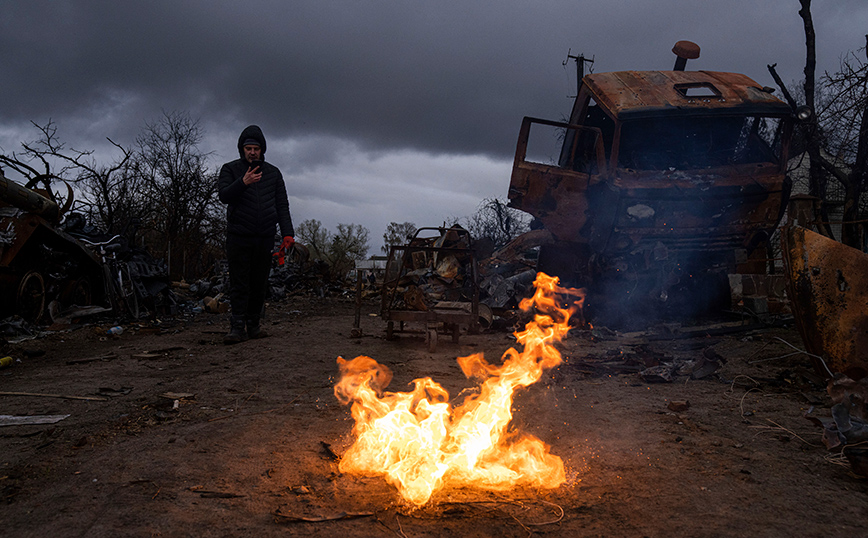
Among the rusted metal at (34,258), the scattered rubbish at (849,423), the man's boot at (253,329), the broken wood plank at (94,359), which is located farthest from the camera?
the rusted metal at (34,258)

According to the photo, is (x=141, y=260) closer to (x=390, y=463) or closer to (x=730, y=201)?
(x=390, y=463)

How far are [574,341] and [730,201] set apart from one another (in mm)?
2670

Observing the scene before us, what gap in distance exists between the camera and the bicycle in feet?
26.5

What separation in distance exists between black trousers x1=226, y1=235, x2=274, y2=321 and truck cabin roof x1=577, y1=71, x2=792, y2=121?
4815mm

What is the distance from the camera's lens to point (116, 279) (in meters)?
8.27

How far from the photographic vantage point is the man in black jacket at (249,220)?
586 cm

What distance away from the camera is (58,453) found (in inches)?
95.6

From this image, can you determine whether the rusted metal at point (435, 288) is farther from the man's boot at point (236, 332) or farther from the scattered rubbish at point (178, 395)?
the scattered rubbish at point (178, 395)

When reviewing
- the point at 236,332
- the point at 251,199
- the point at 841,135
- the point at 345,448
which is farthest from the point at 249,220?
the point at 841,135

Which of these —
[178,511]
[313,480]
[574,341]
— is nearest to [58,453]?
[178,511]

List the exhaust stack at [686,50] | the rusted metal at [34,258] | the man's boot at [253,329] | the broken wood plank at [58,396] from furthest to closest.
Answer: the exhaust stack at [686,50]
the rusted metal at [34,258]
the man's boot at [253,329]
the broken wood plank at [58,396]

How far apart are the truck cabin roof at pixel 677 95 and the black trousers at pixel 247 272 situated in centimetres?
Answer: 481

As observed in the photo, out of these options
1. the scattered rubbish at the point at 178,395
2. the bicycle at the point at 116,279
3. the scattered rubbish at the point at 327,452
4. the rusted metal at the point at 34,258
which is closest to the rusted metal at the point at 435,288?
the scattered rubbish at the point at 178,395

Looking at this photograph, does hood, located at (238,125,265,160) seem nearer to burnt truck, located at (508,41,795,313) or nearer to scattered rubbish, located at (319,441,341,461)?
burnt truck, located at (508,41,795,313)
